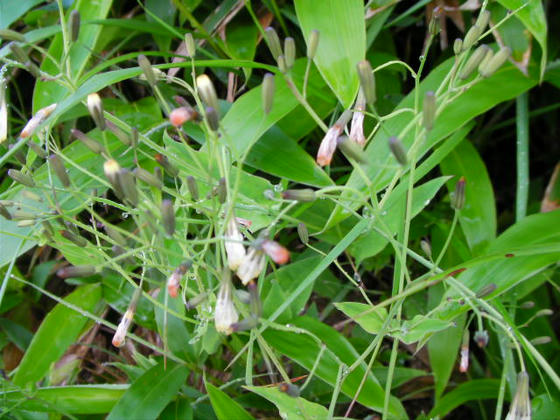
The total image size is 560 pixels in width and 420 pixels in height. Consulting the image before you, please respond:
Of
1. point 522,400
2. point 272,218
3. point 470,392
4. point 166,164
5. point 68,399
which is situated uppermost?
point 166,164

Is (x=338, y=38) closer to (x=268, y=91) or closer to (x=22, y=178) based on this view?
(x=268, y=91)

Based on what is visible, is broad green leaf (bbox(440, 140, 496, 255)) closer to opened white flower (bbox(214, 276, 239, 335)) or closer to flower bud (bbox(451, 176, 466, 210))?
flower bud (bbox(451, 176, 466, 210))

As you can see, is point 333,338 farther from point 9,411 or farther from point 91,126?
point 91,126

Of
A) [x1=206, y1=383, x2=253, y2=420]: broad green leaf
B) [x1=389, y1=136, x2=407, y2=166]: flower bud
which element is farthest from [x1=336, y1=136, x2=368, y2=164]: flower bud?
[x1=206, y1=383, x2=253, y2=420]: broad green leaf

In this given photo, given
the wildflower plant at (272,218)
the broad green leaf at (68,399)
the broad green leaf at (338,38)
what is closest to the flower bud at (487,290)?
the wildflower plant at (272,218)

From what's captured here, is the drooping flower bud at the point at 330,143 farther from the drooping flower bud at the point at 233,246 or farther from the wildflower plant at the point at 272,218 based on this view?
the drooping flower bud at the point at 233,246

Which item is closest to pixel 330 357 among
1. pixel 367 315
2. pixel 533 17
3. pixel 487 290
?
pixel 367 315

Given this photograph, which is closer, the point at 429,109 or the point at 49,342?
the point at 429,109
